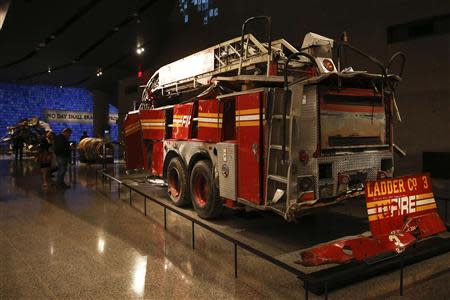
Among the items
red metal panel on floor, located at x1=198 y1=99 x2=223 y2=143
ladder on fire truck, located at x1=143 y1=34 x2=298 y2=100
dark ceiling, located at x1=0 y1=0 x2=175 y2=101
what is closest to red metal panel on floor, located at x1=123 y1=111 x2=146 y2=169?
ladder on fire truck, located at x1=143 y1=34 x2=298 y2=100

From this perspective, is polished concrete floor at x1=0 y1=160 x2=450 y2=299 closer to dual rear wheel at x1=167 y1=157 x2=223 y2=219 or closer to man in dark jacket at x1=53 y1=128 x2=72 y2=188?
dual rear wheel at x1=167 y1=157 x2=223 y2=219

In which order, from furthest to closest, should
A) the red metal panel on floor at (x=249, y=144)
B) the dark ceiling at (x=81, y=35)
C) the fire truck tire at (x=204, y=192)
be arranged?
the dark ceiling at (x=81, y=35), the fire truck tire at (x=204, y=192), the red metal panel on floor at (x=249, y=144)

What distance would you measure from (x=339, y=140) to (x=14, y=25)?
14050 millimetres

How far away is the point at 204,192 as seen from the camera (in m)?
7.14

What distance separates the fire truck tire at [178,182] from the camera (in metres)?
7.65


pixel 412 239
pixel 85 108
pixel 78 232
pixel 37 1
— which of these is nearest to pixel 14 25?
pixel 37 1

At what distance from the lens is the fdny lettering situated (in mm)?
4180

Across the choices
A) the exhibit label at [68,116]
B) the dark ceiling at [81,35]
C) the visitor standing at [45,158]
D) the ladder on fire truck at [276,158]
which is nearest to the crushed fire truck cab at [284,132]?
the ladder on fire truck at [276,158]

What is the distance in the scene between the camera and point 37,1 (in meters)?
12.9

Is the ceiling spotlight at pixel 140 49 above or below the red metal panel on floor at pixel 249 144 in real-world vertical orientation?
above

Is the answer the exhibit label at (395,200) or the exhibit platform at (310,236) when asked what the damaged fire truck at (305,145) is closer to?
the exhibit label at (395,200)

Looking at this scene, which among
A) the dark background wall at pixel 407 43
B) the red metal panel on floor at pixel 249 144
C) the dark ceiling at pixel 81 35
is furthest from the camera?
the dark ceiling at pixel 81 35

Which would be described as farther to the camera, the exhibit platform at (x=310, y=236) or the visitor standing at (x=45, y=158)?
the visitor standing at (x=45, y=158)

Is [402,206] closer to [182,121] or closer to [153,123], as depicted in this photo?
[182,121]
